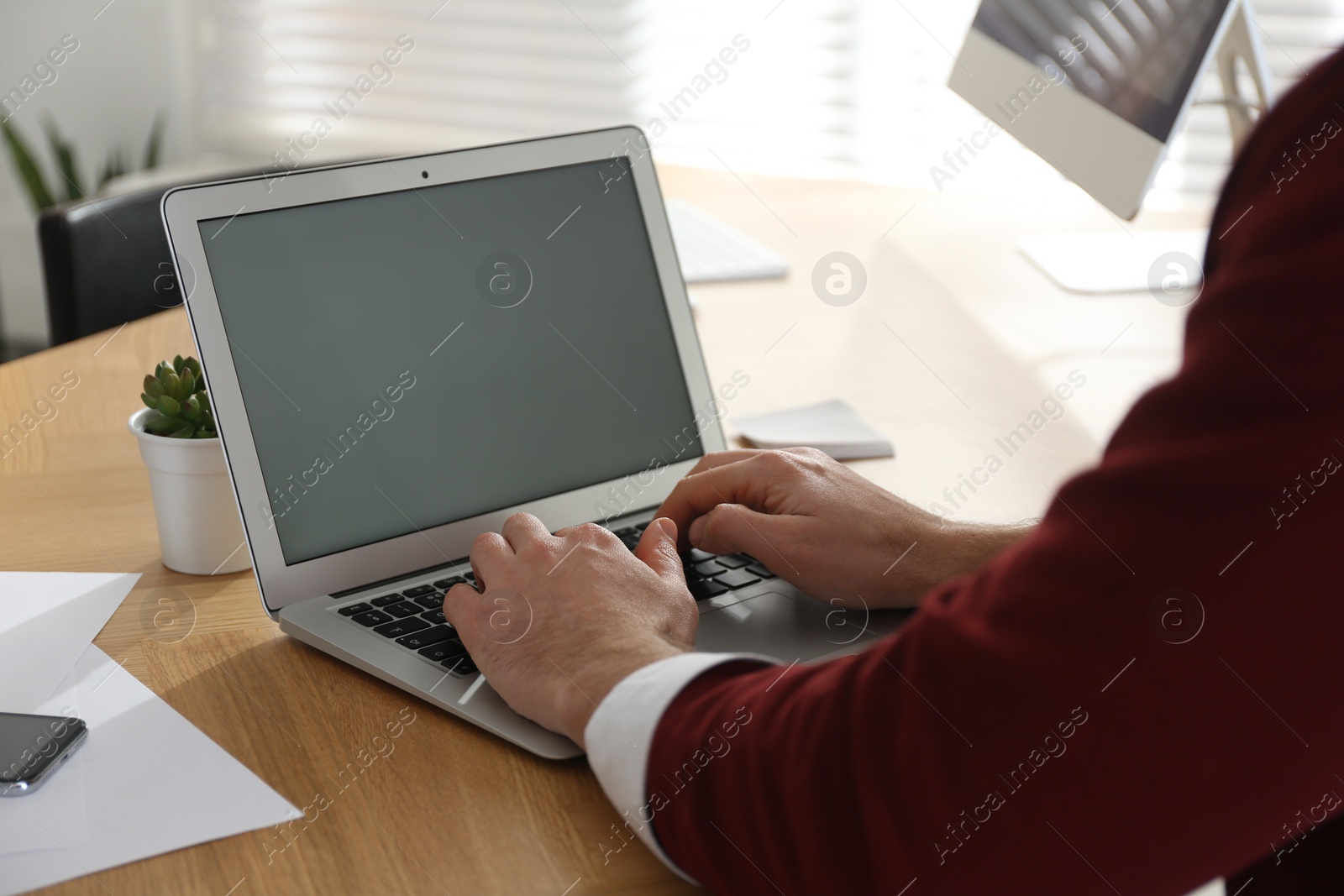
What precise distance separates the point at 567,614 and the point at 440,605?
13cm

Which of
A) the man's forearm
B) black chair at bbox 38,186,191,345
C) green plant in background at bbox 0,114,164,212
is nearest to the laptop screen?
the man's forearm

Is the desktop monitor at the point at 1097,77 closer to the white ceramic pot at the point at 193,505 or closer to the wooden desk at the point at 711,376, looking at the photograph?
the wooden desk at the point at 711,376

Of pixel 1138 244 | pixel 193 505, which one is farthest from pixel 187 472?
pixel 1138 244

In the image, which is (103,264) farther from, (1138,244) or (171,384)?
(1138,244)

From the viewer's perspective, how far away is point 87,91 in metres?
3.04

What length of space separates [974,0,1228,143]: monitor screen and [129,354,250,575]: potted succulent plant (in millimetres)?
930

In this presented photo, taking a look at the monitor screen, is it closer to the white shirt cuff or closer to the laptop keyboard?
the laptop keyboard

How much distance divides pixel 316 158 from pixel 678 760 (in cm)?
295

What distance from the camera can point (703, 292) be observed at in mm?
1531

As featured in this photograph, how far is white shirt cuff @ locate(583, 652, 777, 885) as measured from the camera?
1.82 feet

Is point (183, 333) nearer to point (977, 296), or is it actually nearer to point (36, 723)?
point (36, 723)

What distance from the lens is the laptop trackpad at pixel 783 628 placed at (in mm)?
726

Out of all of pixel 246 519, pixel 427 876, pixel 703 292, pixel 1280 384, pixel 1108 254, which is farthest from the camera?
pixel 1108 254

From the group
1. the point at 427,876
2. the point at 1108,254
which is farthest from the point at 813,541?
the point at 1108,254
